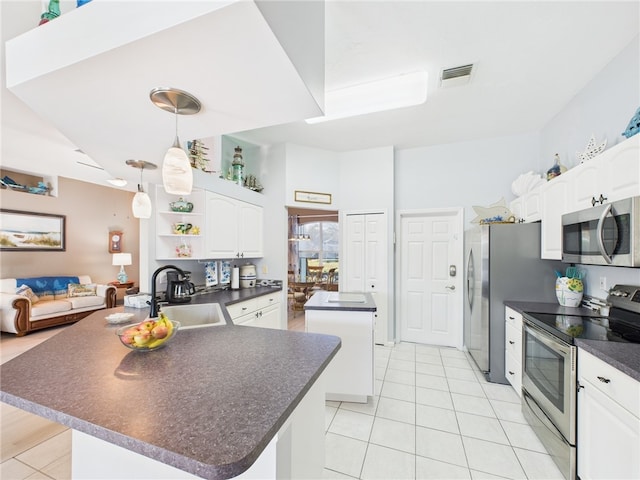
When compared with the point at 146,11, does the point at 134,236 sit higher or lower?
lower

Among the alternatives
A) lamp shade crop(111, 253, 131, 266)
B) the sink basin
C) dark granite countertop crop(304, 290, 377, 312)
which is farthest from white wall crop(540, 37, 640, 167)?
lamp shade crop(111, 253, 131, 266)

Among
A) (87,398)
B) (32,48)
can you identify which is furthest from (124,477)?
(32,48)

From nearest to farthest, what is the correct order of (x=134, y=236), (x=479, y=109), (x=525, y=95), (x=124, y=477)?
1. (x=124, y=477)
2. (x=525, y=95)
3. (x=479, y=109)
4. (x=134, y=236)

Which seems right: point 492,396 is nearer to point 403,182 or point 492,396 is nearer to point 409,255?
point 409,255

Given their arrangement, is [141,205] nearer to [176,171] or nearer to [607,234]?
[176,171]

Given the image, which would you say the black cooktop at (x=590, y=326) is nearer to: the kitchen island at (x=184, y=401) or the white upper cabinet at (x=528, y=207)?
the white upper cabinet at (x=528, y=207)

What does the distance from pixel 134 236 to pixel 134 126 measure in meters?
6.58

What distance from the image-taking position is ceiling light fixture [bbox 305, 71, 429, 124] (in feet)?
8.12

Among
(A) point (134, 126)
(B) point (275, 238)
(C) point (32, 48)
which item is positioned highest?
(C) point (32, 48)

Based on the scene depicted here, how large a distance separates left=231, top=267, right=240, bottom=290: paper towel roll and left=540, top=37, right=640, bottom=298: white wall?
361 centimetres

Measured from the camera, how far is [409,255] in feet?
13.1

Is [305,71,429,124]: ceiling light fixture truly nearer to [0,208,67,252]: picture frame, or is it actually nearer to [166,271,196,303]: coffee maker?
[166,271,196,303]: coffee maker

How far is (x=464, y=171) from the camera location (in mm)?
3734

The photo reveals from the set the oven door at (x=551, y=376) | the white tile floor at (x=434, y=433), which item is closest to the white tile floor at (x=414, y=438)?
the white tile floor at (x=434, y=433)
